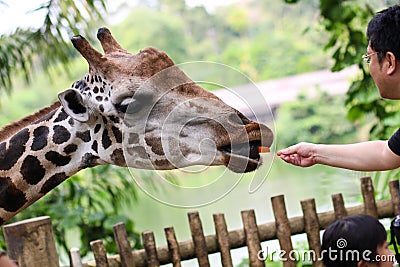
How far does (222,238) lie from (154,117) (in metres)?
1.10

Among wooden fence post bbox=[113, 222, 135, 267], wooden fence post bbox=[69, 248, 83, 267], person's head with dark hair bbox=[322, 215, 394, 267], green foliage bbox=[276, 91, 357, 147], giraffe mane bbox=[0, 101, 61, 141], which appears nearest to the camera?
person's head with dark hair bbox=[322, 215, 394, 267]

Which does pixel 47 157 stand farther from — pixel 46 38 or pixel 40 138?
pixel 46 38

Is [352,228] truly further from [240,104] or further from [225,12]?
[225,12]

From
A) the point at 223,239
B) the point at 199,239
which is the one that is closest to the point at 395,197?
the point at 223,239

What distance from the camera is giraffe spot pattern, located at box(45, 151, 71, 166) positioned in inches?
99.1

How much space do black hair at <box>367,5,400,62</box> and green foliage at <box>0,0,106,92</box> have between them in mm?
3149

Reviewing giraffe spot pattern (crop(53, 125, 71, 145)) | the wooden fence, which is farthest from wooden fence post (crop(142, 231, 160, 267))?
giraffe spot pattern (crop(53, 125, 71, 145))

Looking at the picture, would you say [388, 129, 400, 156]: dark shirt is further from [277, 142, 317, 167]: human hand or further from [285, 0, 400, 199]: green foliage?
[285, 0, 400, 199]: green foliage

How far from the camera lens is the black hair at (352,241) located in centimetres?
205

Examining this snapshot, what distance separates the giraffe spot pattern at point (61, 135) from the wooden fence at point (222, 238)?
55cm

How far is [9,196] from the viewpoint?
2.54 m

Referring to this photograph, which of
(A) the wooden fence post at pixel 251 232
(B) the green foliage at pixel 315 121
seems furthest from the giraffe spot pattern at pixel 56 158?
(B) the green foliage at pixel 315 121

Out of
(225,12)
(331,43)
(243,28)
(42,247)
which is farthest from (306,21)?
(42,247)

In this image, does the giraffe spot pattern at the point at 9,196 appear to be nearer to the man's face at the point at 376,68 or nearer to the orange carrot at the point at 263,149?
the orange carrot at the point at 263,149
